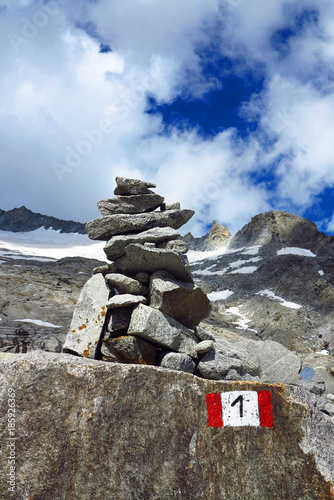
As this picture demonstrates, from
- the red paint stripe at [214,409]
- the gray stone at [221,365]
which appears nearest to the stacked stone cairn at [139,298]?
the gray stone at [221,365]

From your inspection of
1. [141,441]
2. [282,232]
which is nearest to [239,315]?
[141,441]

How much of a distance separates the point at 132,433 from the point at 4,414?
2.05 metres

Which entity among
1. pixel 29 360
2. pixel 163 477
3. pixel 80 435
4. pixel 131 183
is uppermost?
pixel 131 183

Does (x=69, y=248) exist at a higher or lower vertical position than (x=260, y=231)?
lower

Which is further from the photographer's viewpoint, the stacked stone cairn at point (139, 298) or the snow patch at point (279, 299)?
the snow patch at point (279, 299)

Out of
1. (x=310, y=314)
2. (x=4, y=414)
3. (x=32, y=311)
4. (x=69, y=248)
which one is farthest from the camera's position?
(x=69, y=248)

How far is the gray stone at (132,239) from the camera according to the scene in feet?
30.5

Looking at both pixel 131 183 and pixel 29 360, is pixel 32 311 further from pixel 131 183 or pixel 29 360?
pixel 29 360

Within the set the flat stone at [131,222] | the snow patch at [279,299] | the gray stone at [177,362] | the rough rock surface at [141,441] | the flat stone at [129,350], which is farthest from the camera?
the snow patch at [279,299]

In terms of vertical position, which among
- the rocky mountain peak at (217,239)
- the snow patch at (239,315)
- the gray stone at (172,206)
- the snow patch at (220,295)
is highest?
the rocky mountain peak at (217,239)

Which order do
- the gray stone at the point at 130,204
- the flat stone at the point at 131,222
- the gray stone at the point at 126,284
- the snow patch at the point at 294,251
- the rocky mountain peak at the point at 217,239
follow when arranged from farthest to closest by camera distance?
the rocky mountain peak at the point at 217,239
the snow patch at the point at 294,251
the gray stone at the point at 130,204
the flat stone at the point at 131,222
the gray stone at the point at 126,284

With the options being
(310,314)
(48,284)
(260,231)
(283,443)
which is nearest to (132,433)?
(283,443)

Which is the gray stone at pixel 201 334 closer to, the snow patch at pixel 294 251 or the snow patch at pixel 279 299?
the snow patch at pixel 279 299

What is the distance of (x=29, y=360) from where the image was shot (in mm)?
5504
